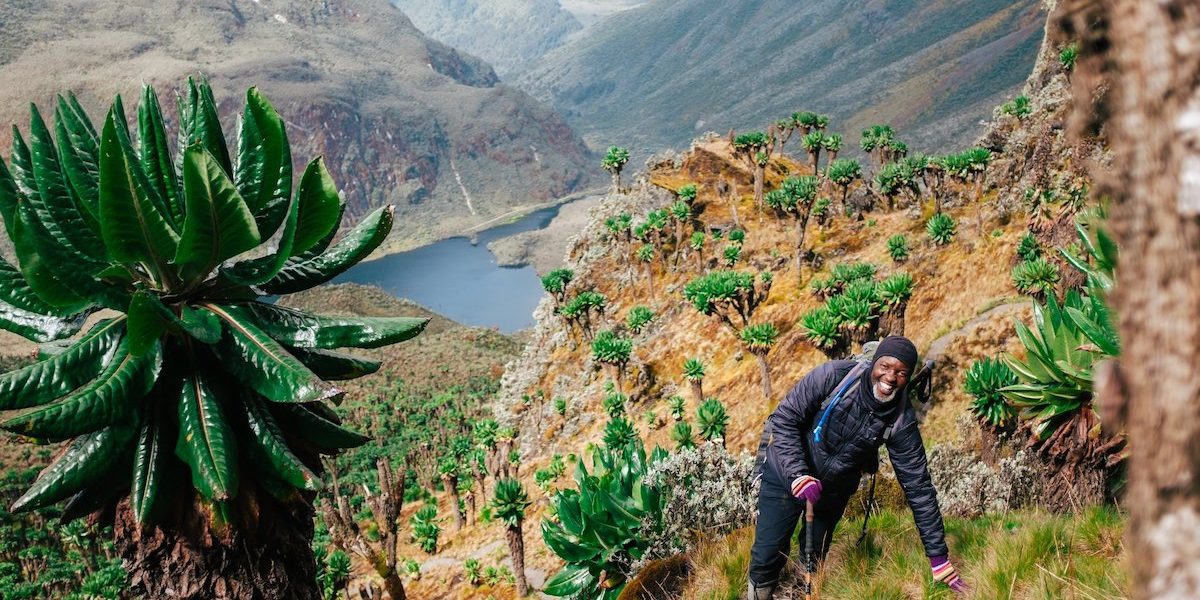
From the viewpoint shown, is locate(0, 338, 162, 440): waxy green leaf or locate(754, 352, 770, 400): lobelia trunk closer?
locate(0, 338, 162, 440): waxy green leaf

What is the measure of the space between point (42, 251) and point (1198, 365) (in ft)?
13.7

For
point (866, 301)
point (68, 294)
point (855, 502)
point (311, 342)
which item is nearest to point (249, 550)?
point (311, 342)

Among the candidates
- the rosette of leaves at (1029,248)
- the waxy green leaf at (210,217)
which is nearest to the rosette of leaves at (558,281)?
the rosette of leaves at (1029,248)

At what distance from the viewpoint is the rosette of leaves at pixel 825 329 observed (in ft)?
49.6

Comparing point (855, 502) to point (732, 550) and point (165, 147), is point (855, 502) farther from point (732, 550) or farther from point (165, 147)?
point (165, 147)

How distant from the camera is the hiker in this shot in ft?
12.0

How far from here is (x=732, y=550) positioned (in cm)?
504

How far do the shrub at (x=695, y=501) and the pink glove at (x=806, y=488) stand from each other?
90.9 inches

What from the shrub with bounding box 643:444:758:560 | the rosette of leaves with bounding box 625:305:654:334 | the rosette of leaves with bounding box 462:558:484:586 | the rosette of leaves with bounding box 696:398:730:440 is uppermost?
the shrub with bounding box 643:444:758:560

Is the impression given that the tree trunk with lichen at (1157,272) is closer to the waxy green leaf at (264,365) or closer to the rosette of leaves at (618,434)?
the waxy green leaf at (264,365)

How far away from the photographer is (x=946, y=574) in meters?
3.62

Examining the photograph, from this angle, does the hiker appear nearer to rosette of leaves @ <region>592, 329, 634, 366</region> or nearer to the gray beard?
the gray beard

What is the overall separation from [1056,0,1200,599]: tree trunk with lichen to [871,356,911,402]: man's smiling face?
Answer: 2.65 meters

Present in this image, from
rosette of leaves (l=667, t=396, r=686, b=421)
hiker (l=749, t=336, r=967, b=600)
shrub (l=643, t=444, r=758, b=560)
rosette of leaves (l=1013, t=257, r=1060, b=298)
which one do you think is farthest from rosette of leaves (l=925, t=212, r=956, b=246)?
hiker (l=749, t=336, r=967, b=600)
